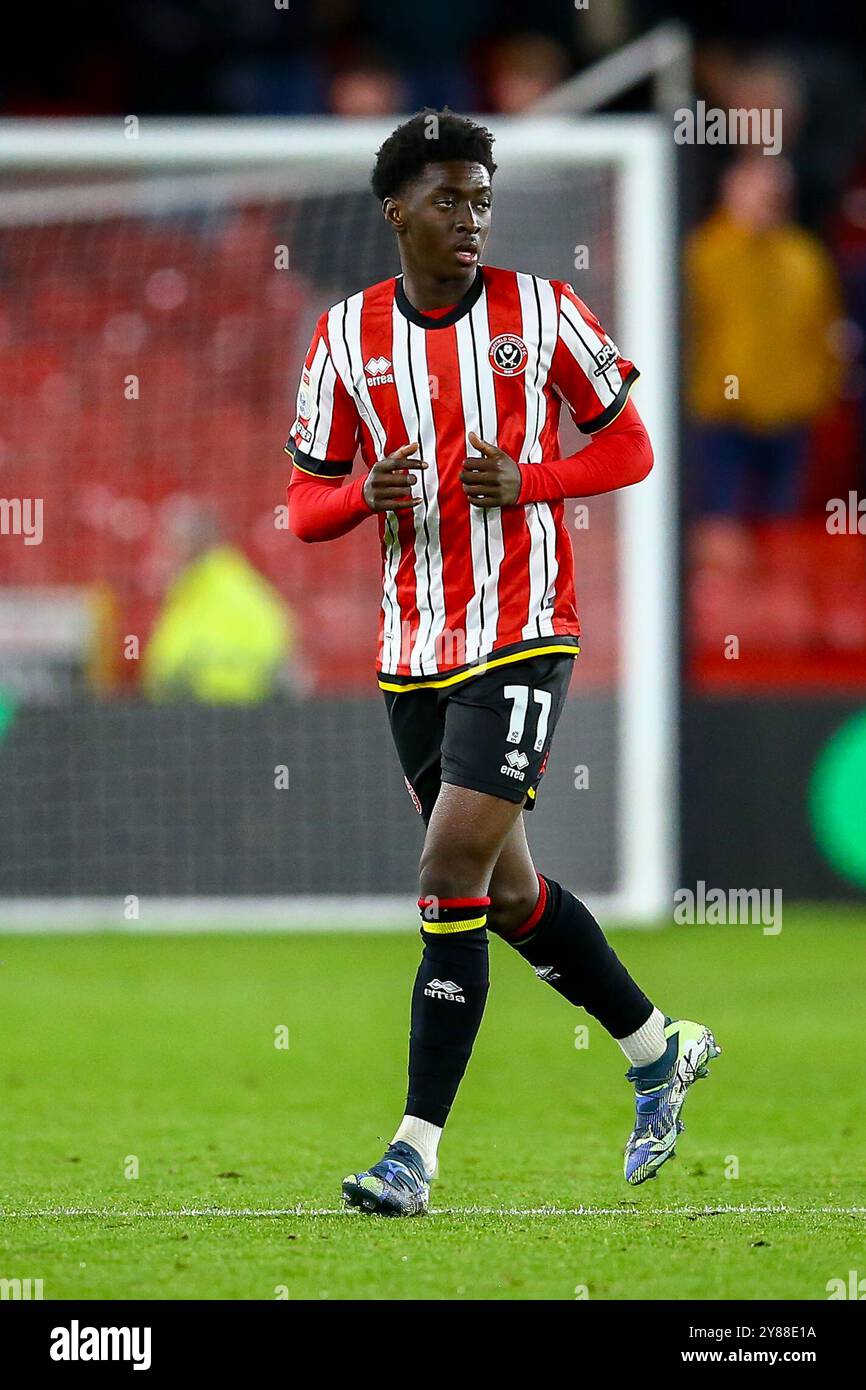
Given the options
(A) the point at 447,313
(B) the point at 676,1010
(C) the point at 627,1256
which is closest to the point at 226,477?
(B) the point at 676,1010

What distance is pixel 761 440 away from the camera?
13.0m

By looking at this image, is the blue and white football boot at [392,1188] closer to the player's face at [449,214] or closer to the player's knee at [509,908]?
the player's knee at [509,908]

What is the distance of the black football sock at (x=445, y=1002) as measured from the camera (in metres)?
4.58

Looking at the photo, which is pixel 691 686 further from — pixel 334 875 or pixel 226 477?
pixel 226 477

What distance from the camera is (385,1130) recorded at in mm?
5730

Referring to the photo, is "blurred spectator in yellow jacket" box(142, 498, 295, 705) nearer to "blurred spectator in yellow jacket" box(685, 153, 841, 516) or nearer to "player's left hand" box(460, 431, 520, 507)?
"blurred spectator in yellow jacket" box(685, 153, 841, 516)

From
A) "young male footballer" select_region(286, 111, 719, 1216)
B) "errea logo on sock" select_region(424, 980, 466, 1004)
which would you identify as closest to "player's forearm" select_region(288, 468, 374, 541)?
"young male footballer" select_region(286, 111, 719, 1216)

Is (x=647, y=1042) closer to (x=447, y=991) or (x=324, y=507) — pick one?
(x=447, y=991)

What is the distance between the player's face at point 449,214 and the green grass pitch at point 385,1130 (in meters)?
2.02

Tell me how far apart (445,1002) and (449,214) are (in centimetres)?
167

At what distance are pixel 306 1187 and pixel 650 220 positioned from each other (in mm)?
6498

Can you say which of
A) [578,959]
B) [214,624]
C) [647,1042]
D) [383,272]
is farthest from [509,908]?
[214,624]

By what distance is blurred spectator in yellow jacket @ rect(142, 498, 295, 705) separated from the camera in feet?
37.3

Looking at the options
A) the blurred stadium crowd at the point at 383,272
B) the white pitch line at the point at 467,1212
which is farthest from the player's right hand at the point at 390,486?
Result: the blurred stadium crowd at the point at 383,272
